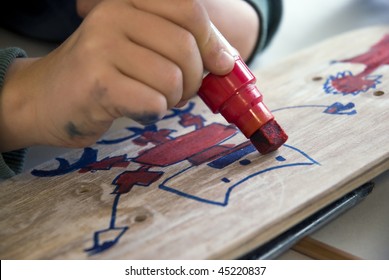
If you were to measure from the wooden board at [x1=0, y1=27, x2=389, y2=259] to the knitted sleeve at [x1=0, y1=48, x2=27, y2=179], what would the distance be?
0.01 metres

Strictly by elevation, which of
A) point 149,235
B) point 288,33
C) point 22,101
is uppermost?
point 22,101

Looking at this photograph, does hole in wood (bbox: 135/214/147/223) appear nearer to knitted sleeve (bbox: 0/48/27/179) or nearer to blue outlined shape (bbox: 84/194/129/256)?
blue outlined shape (bbox: 84/194/129/256)

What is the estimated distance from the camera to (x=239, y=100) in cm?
48

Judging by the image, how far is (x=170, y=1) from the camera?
0.44m

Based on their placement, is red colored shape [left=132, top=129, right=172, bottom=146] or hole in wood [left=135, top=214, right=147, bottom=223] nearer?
hole in wood [left=135, top=214, right=147, bottom=223]

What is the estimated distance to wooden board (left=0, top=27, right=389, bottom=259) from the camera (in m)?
0.39

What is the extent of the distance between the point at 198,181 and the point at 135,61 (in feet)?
0.39

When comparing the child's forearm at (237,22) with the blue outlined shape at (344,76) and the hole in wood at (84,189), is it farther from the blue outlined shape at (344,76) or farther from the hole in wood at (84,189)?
the hole in wood at (84,189)

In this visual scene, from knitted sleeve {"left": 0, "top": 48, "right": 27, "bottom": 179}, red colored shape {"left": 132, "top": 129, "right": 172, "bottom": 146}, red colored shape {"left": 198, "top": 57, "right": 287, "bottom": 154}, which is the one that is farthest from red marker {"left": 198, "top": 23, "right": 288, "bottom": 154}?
knitted sleeve {"left": 0, "top": 48, "right": 27, "bottom": 179}
